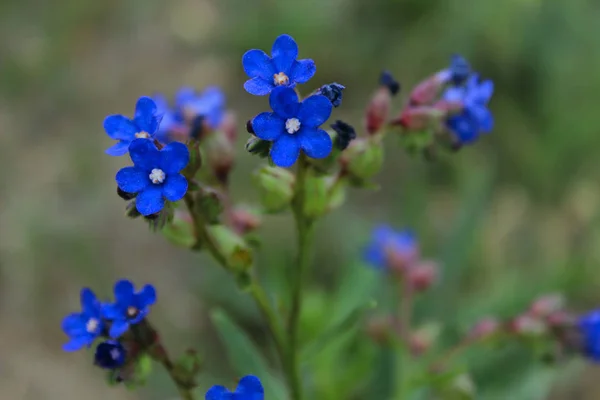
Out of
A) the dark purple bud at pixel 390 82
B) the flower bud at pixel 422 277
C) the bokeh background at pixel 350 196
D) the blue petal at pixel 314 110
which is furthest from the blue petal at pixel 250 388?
the bokeh background at pixel 350 196

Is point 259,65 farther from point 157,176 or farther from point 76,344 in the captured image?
point 76,344

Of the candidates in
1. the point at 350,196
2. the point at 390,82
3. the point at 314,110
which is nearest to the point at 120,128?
the point at 314,110

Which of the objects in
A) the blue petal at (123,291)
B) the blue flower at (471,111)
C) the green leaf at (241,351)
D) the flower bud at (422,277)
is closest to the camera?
the blue petal at (123,291)

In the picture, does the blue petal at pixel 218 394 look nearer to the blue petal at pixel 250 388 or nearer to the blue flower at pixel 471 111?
the blue petal at pixel 250 388

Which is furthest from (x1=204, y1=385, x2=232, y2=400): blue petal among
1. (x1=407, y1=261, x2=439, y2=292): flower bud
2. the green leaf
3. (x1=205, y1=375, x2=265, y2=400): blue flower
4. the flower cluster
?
(x1=407, y1=261, x2=439, y2=292): flower bud

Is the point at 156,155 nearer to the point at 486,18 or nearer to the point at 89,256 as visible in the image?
the point at 89,256

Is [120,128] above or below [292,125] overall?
above
